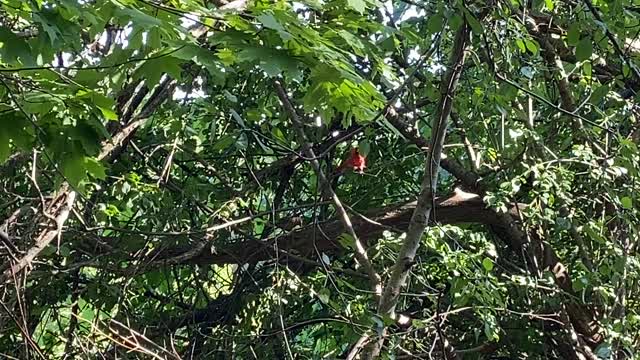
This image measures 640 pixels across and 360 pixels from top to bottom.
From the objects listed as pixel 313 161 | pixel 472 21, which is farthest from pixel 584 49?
pixel 313 161

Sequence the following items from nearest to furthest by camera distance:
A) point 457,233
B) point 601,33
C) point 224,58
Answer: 1. point 224,58
2. point 601,33
3. point 457,233

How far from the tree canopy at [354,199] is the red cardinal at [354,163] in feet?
0.10

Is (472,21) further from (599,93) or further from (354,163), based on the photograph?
(354,163)

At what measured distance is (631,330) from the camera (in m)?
2.12

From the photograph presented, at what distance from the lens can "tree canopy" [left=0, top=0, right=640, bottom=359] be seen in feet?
5.46

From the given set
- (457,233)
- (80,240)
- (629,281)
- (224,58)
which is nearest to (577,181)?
(629,281)

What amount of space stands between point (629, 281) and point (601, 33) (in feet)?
2.65

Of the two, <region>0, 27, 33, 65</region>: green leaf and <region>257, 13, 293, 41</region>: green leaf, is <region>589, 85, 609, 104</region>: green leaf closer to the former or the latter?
<region>257, 13, 293, 41</region>: green leaf

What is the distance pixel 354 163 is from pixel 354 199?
25 centimetres

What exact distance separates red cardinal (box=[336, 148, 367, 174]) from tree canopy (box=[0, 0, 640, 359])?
3 centimetres

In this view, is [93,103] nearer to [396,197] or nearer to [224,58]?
[224,58]

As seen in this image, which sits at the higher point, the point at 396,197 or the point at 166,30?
the point at 166,30

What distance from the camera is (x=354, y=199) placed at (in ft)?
9.24

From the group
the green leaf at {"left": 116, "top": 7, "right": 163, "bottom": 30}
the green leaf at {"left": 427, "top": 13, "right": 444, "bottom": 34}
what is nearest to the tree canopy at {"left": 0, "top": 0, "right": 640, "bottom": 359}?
the green leaf at {"left": 427, "top": 13, "right": 444, "bottom": 34}
